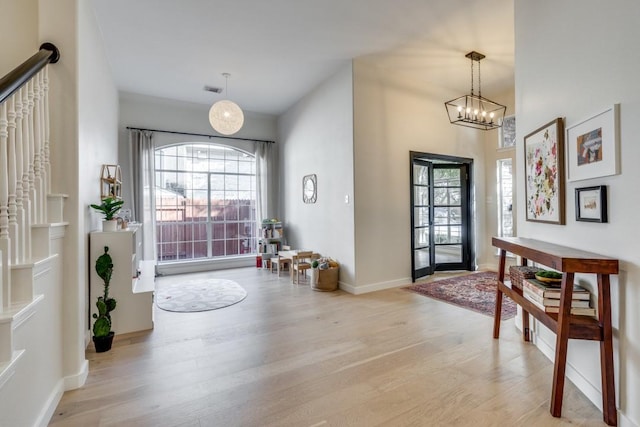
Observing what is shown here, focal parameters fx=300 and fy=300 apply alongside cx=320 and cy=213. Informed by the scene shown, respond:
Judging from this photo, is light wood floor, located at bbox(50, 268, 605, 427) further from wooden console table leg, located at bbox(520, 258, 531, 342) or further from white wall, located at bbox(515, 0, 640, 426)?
white wall, located at bbox(515, 0, 640, 426)

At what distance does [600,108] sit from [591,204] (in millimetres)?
538

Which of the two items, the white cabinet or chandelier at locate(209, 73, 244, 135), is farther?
chandelier at locate(209, 73, 244, 135)

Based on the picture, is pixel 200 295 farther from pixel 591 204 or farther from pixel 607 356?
pixel 591 204

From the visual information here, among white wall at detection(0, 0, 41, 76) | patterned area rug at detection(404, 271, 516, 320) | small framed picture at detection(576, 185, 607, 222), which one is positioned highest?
white wall at detection(0, 0, 41, 76)

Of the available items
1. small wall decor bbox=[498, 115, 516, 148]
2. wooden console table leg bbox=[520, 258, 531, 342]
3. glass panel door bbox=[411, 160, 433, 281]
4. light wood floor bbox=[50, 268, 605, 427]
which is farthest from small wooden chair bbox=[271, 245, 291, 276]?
small wall decor bbox=[498, 115, 516, 148]

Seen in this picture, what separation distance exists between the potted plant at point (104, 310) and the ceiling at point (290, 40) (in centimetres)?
243

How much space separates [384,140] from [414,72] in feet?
3.73

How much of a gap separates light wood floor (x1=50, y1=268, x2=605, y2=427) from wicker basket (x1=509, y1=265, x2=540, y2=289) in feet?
1.85

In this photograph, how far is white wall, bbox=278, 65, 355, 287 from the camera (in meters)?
4.20

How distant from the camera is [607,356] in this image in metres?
1.56

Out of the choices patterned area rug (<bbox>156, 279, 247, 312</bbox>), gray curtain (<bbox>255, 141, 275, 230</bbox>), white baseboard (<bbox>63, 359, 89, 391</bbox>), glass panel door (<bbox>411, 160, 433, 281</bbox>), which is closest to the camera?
white baseboard (<bbox>63, 359, 89, 391</bbox>)

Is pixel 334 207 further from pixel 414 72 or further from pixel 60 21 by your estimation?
pixel 60 21

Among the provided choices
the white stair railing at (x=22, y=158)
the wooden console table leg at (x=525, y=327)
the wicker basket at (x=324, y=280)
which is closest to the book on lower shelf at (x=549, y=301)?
the wooden console table leg at (x=525, y=327)

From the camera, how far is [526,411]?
1692 millimetres
